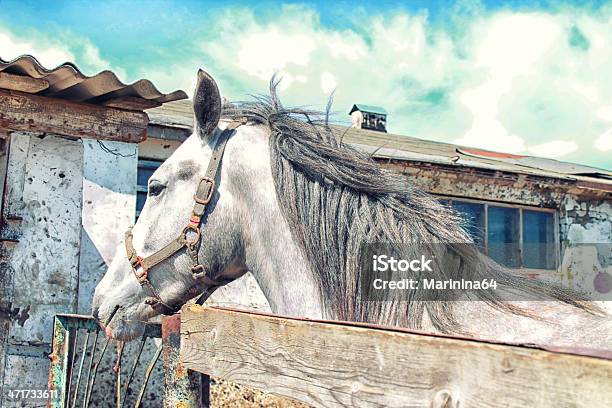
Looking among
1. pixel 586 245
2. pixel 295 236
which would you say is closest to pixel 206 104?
pixel 295 236

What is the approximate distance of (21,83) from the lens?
144 inches

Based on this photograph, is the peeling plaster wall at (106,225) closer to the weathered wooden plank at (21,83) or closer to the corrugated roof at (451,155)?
the weathered wooden plank at (21,83)

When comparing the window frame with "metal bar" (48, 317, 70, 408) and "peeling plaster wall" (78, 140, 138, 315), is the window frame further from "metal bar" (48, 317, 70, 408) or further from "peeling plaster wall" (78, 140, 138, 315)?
"metal bar" (48, 317, 70, 408)

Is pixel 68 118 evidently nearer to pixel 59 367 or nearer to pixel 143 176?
pixel 143 176

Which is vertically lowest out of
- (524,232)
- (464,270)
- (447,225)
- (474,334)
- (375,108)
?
(474,334)

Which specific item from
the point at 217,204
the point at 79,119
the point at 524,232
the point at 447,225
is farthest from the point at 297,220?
the point at 524,232

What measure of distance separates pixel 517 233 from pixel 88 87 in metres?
6.23

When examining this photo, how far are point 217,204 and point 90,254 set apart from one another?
94.7 inches

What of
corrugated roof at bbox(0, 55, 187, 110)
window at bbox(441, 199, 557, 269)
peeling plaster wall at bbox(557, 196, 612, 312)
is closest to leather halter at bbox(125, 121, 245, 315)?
corrugated roof at bbox(0, 55, 187, 110)

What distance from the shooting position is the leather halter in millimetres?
2393

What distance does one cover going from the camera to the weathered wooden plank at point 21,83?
11.9ft

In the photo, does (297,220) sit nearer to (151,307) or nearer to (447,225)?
(447,225)

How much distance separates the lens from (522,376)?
2.78ft

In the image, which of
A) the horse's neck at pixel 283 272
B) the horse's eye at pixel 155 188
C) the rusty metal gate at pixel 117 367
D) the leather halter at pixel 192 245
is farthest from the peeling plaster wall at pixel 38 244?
the horse's neck at pixel 283 272
